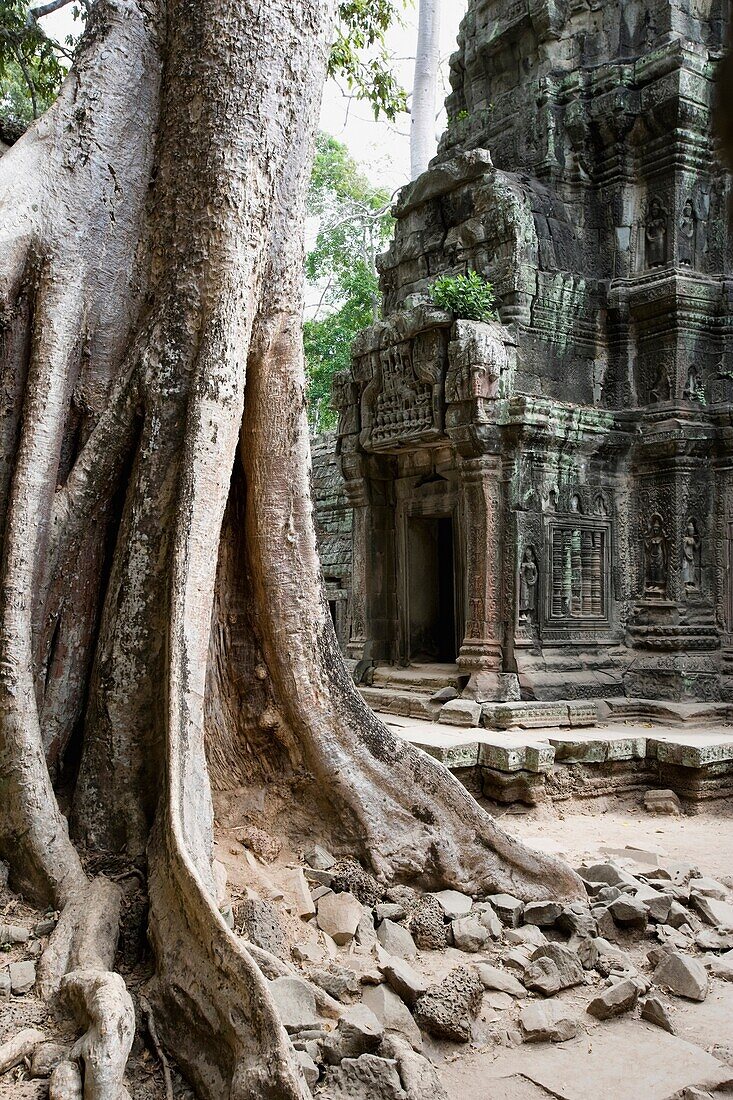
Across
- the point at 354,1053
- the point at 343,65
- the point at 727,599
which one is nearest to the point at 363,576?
the point at 727,599

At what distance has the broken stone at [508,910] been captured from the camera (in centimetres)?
332

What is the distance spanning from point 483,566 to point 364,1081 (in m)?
5.25

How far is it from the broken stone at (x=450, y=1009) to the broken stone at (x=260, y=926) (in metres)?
0.47

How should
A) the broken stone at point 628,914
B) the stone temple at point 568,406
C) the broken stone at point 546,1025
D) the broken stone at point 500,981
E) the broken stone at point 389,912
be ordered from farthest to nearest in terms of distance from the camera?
the stone temple at point 568,406 → the broken stone at point 628,914 → the broken stone at point 389,912 → the broken stone at point 500,981 → the broken stone at point 546,1025

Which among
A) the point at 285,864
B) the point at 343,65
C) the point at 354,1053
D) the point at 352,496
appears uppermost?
the point at 343,65

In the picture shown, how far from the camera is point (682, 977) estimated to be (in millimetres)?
3039

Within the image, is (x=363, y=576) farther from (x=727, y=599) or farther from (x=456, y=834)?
A: (x=456, y=834)

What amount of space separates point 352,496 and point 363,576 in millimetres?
769

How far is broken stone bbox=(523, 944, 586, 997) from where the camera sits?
2924 mm

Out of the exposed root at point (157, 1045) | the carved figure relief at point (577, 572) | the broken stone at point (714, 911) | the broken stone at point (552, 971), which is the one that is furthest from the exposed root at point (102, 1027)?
the carved figure relief at point (577, 572)

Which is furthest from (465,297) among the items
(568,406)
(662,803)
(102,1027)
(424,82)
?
(424,82)

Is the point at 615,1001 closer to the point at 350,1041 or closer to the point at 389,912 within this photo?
the point at 389,912

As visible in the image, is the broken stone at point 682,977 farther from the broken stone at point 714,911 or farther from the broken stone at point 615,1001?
the broken stone at point 714,911

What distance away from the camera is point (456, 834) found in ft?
11.6
